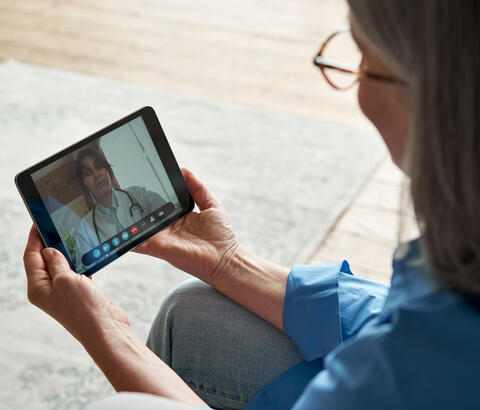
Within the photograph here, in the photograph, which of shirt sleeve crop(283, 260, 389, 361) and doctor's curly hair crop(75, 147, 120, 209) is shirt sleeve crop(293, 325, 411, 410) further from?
doctor's curly hair crop(75, 147, 120, 209)

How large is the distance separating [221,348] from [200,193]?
303mm

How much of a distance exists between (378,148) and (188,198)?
1.12 m

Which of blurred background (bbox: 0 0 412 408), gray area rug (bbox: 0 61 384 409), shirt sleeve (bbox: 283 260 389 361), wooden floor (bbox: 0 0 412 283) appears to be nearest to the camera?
shirt sleeve (bbox: 283 260 389 361)

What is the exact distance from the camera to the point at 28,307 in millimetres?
1586

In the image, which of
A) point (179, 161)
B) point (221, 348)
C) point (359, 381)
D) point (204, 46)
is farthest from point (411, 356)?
point (204, 46)

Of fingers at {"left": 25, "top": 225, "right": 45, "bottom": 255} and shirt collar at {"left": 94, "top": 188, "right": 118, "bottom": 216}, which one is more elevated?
shirt collar at {"left": 94, "top": 188, "right": 118, "bottom": 216}

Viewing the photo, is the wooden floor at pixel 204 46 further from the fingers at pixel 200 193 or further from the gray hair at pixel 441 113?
the gray hair at pixel 441 113

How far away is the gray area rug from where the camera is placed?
147 cm

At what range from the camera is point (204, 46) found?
265 cm

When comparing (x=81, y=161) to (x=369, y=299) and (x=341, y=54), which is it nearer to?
(x=369, y=299)

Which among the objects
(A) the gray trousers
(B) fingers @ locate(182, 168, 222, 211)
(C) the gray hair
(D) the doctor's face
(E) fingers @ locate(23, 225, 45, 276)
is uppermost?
(C) the gray hair

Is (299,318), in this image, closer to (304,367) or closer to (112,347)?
(304,367)

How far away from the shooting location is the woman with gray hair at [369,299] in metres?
0.55

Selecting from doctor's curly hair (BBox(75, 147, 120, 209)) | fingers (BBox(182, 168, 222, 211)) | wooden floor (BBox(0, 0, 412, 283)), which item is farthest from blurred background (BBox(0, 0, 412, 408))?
doctor's curly hair (BBox(75, 147, 120, 209))
